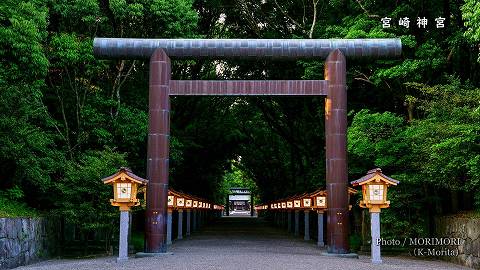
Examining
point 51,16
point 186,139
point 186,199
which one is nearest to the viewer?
point 51,16

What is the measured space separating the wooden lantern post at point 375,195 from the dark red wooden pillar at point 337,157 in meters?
1.41

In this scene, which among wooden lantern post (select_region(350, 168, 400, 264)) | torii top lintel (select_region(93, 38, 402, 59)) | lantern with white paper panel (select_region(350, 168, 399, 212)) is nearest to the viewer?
wooden lantern post (select_region(350, 168, 400, 264))

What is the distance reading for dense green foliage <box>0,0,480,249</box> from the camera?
16.4 m

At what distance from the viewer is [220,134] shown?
38.7 m

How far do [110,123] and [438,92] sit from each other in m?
12.8

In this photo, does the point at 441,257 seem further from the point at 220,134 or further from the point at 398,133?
the point at 220,134

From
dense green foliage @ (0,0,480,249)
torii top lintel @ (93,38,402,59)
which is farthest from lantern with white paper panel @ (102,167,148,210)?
torii top lintel @ (93,38,402,59)

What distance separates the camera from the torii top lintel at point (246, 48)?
55.5 feet

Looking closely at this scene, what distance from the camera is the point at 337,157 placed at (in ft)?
53.9

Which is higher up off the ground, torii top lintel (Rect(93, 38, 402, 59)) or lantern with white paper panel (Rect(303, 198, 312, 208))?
torii top lintel (Rect(93, 38, 402, 59))

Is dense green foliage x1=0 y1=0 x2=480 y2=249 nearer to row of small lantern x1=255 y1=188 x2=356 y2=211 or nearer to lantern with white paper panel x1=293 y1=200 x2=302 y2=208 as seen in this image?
lantern with white paper panel x1=293 y1=200 x2=302 y2=208

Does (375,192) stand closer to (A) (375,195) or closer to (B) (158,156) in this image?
(A) (375,195)

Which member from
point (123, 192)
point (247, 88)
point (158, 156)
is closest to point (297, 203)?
point (247, 88)

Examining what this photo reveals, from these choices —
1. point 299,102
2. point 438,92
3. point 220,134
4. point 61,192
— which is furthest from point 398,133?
point 220,134
